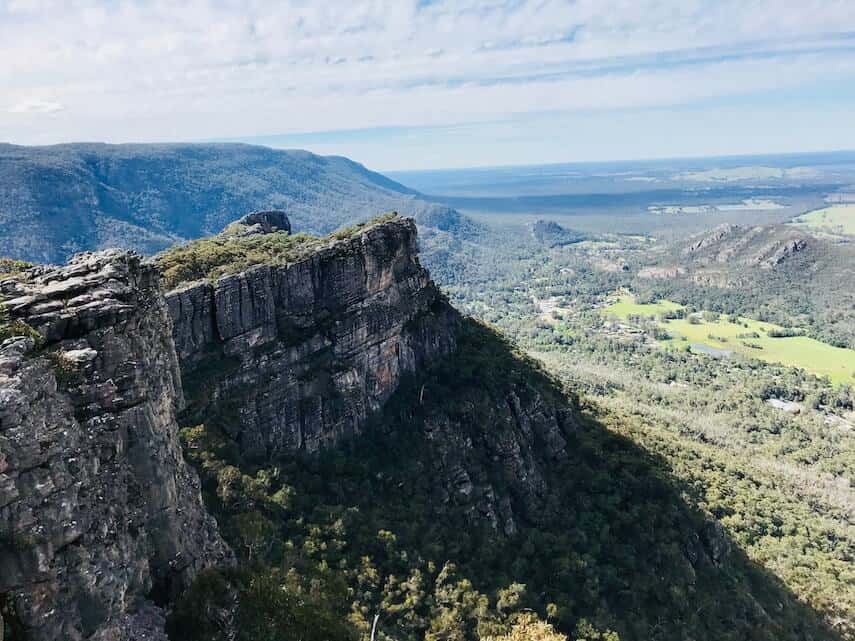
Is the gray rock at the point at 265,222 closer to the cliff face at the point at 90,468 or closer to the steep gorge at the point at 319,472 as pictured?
the steep gorge at the point at 319,472

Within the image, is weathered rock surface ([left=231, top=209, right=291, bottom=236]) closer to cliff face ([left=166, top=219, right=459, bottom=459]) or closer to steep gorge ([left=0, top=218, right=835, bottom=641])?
steep gorge ([left=0, top=218, right=835, bottom=641])

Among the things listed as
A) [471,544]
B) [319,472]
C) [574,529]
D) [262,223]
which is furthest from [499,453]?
[262,223]

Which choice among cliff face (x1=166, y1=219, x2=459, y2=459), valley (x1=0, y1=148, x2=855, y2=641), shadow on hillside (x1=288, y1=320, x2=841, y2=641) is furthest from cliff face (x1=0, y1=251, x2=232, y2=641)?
shadow on hillside (x1=288, y1=320, x2=841, y2=641)

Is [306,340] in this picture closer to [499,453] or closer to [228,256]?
[228,256]

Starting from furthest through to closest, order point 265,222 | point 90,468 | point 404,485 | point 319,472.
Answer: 1. point 265,222
2. point 404,485
3. point 319,472
4. point 90,468

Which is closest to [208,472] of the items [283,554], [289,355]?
[283,554]
